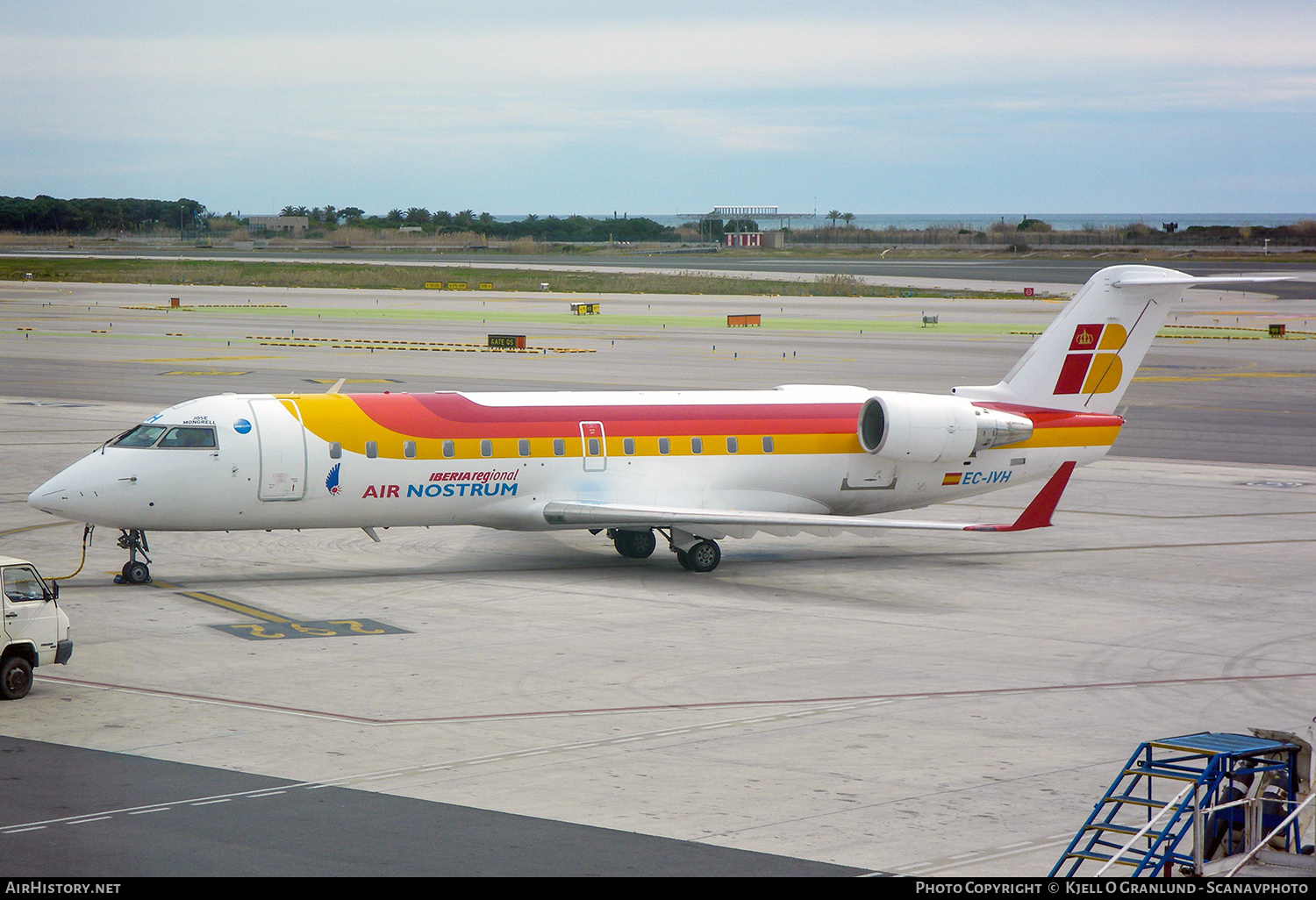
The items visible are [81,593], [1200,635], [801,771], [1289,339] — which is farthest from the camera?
[1289,339]

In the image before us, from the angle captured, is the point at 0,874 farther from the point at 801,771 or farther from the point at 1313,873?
the point at 1313,873

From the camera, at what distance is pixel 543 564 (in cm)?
2670

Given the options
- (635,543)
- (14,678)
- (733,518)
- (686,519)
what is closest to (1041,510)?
(733,518)

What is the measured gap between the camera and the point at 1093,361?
29.1 meters

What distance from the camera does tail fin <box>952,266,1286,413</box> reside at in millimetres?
28969

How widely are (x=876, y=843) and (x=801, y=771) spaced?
7.14ft

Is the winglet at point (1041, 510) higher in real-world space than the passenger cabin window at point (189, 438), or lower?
lower

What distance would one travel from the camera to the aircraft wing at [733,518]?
24.7 m

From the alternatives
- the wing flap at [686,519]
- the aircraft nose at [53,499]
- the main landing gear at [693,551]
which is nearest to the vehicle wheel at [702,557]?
the main landing gear at [693,551]

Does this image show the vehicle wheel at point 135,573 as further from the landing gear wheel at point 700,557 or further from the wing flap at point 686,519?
the landing gear wheel at point 700,557

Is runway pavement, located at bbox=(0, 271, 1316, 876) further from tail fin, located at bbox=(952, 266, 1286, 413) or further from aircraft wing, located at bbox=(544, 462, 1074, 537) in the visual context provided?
tail fin, located at bbox=(952, 266, 1286, 413)

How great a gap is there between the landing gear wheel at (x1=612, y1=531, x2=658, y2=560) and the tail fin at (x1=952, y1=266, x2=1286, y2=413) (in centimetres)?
732

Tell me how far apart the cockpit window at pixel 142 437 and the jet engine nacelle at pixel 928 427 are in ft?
42.5

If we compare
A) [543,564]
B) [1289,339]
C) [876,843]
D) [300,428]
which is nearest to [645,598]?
[543,564]
